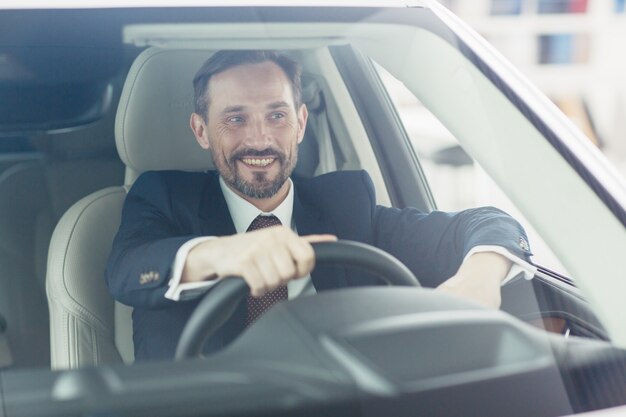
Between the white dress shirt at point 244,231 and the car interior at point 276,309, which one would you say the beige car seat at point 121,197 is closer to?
the car interior at point 276,309

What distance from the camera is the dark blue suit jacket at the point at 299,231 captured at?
1.34m

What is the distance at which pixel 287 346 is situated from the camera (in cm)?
108

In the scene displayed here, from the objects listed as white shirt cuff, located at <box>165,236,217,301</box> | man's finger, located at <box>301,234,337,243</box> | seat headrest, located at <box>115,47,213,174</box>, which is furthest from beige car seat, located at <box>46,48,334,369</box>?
man's finger, located at <box>301,234,337,243</box>

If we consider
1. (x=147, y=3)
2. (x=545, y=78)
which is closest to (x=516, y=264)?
(x=147, y=3)

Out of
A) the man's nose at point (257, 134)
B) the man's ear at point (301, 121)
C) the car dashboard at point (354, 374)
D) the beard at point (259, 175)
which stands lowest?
the car dashboard at point (354, 374)

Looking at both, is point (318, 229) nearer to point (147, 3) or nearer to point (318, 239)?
point (318, 239)

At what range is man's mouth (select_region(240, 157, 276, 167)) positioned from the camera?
5.18 ft

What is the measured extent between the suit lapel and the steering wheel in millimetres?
38

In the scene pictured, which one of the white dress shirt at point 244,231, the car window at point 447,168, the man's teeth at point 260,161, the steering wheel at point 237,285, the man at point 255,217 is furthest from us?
the man's teeth at point 260,161

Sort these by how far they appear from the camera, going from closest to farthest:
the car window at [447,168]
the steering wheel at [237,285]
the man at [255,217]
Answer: the steering wheel at [237,285] < the man at [255,217] < the car window at [447,168]

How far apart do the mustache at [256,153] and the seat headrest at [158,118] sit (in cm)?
10

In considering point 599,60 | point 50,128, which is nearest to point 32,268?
point 50,128

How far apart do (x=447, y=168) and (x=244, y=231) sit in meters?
0.50

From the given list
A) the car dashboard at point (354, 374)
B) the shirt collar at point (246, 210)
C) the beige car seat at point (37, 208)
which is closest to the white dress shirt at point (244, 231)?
the shirt collar at point (246, 210)
